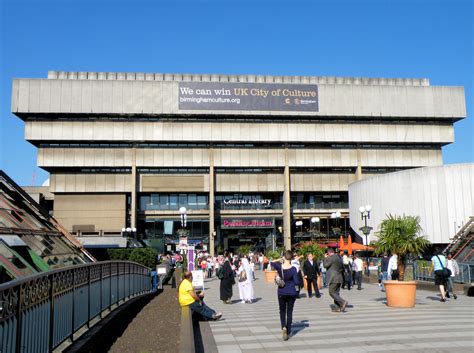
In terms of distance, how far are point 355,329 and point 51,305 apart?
21.7 feet

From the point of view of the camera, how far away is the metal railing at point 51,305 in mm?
5137

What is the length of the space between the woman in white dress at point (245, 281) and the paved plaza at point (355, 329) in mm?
1486

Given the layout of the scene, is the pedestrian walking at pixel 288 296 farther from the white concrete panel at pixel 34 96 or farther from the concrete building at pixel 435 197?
the white concrete panel at pixel 34 96

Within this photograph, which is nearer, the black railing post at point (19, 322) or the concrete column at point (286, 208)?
the black railing post at point (19, 322)

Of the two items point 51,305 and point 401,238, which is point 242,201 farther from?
point 51,305

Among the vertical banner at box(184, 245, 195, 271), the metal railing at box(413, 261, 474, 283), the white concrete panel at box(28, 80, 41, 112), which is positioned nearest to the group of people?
the metal railing at box(413, 261, 474, 283)

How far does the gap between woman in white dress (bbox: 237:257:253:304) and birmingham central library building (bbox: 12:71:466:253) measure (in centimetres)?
4569

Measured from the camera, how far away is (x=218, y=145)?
68438 mm

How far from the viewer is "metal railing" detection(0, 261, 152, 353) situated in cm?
514

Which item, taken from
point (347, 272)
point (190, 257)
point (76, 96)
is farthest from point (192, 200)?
point (347, 272)

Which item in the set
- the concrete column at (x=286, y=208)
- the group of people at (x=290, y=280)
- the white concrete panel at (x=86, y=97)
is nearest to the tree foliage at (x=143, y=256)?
the group of people at (x=290, y=280)

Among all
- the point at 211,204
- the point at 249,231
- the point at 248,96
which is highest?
the point at 248,96

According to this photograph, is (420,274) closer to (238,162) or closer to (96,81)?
(238,162)

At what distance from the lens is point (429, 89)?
71375mm
